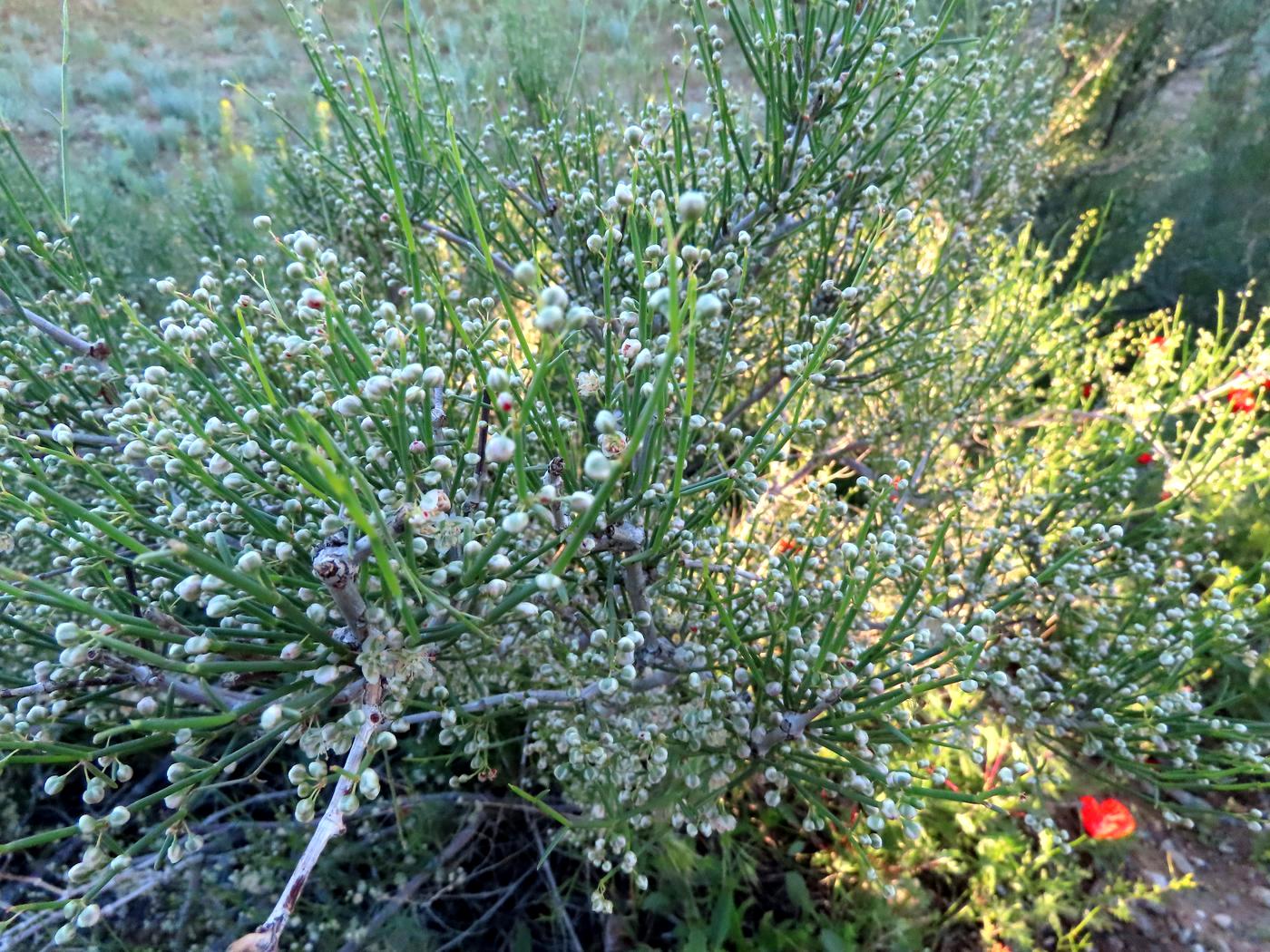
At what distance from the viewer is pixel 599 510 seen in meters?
0.65

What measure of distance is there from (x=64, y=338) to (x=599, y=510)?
44.7 inches

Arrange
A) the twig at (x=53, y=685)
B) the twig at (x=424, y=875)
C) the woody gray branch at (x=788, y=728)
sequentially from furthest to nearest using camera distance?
1. the twig at (x=424, y=875)
2. the woody gray branch at (x=788, y=728)
3. the twig at (x=53, y=685)

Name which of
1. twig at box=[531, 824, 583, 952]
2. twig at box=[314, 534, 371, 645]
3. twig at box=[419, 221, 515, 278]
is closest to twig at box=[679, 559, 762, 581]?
twig at box=[314, 534, 371, 645]

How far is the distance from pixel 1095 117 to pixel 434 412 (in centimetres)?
554

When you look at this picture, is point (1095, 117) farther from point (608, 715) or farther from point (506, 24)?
point (608, 715)

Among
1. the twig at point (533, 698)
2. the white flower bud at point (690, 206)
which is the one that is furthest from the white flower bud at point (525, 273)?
the twig at point (533, 698)

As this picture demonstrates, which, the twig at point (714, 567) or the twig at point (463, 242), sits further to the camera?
the twig at point (463, 242)

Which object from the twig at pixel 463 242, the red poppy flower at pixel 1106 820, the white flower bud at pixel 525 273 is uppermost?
the white flower bud at pixel 525 273

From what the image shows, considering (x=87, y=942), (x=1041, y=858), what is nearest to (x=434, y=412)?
(x=87, y=942)

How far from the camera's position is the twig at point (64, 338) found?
1151 mm

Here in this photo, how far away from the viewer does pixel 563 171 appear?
1.54 meters

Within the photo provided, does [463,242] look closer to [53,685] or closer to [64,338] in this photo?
[64,338]

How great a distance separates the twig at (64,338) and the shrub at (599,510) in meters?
0.02

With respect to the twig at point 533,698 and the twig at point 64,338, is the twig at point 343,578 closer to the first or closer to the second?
the twig at point 533,698
